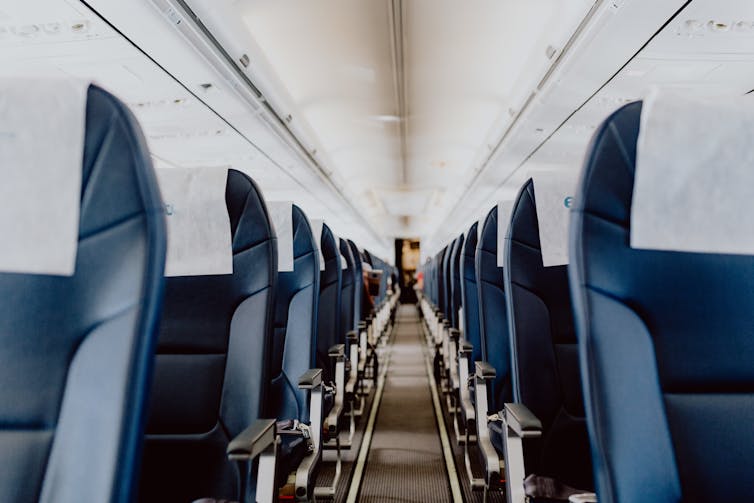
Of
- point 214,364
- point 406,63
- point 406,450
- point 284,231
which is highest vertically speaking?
point 406,63

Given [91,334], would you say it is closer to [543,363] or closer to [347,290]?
[543,363]

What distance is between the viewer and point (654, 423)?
2.66 feet

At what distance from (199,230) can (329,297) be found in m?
1.42

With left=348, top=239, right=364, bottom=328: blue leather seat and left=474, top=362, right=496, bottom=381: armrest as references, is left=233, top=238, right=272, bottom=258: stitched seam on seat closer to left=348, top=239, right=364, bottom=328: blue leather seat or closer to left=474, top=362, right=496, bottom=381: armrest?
left=474, top=362, right=496, bottom=381: armrest

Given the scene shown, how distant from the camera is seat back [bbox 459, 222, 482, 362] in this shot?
271 centimetres

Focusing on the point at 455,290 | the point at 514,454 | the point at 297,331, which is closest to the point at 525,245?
the point at 514,454

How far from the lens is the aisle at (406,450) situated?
98.3 inches

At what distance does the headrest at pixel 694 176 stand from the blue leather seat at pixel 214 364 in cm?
95

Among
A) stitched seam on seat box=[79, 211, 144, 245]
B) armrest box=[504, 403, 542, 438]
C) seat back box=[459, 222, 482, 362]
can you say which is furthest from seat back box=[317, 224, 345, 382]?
stitched seam on seat box=[79, 211, 144, 245]

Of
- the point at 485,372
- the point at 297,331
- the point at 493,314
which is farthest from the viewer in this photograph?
the point at 493,314

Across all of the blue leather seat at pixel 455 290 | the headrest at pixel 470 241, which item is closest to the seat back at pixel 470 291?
the headrest at pixel 470 241

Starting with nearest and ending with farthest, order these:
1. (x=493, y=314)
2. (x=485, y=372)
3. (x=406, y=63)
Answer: (x=485, y=372)
(x=493, y=314)
(x=406, y=63)

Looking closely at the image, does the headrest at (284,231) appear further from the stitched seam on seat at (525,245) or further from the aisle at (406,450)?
the aisle at (406,450)

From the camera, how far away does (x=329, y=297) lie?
8.43 ft
